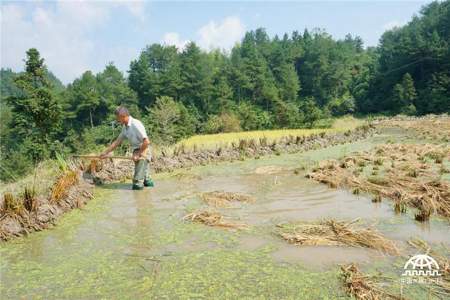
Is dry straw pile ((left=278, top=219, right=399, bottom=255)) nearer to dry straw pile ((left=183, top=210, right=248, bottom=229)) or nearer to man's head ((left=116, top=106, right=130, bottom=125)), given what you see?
dry straw pile ((left=183, top=210, right=248, bottom=229))

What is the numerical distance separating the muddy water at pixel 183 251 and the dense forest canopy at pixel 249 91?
2572 centimetres

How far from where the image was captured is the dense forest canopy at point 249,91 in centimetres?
4019

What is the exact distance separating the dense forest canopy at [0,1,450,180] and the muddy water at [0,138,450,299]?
25.7 m

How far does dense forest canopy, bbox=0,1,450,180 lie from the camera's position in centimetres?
4019

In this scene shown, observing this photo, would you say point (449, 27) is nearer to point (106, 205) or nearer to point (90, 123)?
point (90, 123)

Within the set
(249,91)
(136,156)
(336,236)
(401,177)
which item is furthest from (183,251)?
(249,91)

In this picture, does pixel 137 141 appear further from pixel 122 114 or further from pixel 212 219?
pixel 212 219

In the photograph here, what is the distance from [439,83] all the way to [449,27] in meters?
12.6

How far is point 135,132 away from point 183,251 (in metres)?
3.57

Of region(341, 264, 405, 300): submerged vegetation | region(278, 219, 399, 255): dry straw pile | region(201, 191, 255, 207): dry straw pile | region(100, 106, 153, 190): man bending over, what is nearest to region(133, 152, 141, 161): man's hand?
region(100, 106, 153, 190): man bending over

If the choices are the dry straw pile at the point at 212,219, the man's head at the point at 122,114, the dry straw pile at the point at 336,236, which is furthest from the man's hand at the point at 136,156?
the dry straw pile at the point at 336,236

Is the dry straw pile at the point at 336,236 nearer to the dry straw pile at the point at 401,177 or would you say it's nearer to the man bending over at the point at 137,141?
the dry straw pile at the point at 401,177

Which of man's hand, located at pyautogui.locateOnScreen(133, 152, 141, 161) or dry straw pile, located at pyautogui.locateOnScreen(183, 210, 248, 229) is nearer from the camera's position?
dry straw pile, located at pyautogui.locateOnScreen(183, 210, 248, 229)

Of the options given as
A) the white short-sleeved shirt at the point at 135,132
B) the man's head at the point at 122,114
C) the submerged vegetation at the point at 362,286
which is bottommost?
the submerged vegetation at the point at 362,286
